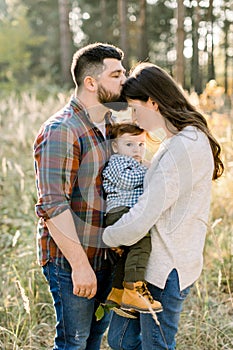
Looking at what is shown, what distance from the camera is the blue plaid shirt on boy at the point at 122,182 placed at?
221 centimetres

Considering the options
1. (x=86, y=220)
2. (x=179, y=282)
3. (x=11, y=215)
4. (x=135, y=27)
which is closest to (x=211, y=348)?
(x=179, y=282)

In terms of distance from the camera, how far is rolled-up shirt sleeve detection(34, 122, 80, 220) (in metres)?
2.12

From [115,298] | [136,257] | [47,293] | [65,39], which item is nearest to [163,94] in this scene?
[136,257]

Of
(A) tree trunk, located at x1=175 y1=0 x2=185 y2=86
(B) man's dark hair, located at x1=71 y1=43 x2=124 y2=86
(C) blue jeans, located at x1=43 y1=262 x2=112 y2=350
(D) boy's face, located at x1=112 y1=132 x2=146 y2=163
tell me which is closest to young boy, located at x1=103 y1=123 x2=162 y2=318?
(D) boy's face, located at x1=112 y1=132 x2=146 y2=163

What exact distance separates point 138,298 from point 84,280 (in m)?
0.24

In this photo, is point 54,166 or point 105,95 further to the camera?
point 105,95

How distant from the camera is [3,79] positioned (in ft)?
75.9

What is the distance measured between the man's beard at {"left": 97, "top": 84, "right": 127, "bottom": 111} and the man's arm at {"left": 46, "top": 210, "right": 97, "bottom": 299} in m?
0.54

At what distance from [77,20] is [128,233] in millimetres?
23026

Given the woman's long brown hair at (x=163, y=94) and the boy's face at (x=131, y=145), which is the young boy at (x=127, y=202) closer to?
the boy's face at (x=131, y=145)

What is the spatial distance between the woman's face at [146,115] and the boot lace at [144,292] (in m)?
0.68

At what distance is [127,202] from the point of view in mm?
2207

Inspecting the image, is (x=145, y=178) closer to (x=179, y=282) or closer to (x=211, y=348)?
(x=179, y=282)

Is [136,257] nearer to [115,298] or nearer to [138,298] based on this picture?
[138,298]
